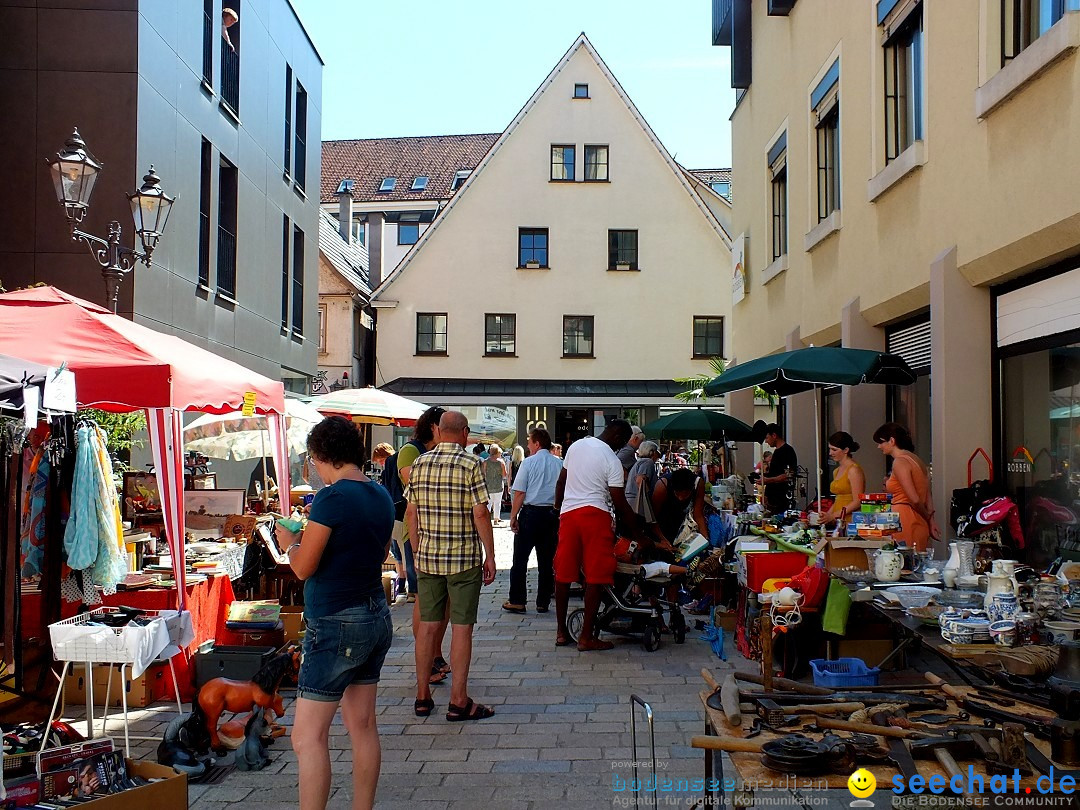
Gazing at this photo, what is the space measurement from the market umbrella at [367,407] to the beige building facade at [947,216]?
6.10 m

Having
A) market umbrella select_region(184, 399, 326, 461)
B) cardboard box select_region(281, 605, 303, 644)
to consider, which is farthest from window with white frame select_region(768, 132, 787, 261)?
cardboard box select_region(281, 605, 303, 644)

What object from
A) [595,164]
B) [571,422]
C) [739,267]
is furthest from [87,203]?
[595,164]

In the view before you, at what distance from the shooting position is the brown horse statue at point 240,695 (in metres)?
5.87

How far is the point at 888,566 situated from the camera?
6602 mm

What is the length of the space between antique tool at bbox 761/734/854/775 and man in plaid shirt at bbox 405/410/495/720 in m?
3.43

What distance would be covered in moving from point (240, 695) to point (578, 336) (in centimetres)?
2757

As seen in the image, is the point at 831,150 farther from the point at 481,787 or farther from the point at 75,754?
the point at 75,754

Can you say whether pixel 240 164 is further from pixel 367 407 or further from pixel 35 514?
pixel 35 514

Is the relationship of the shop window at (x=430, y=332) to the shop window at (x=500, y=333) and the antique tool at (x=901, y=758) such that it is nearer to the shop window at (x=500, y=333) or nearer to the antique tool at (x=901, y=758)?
the shop window at (x=500, y=333)

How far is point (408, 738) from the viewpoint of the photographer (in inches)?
248

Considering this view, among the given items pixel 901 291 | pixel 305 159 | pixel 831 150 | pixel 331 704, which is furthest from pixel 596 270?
pixel 331 704

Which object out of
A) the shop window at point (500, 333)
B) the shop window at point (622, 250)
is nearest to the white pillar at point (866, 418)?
the shop window at point (500, 333)

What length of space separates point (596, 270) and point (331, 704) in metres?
29.4

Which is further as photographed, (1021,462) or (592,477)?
(592,477)
